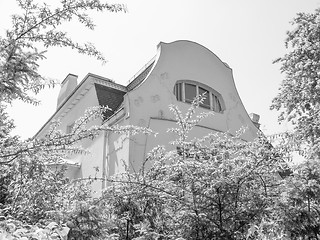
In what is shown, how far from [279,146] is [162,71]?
319 inches

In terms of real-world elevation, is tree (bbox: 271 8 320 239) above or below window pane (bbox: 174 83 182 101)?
below

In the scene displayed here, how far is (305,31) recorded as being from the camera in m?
9.92

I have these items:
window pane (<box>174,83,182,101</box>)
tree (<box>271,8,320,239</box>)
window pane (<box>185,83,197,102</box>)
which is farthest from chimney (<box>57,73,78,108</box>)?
tree (<box>271,8,320,239</box>)

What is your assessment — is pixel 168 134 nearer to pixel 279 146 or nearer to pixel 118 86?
pixel 118 86

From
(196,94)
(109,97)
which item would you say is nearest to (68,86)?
(109,97)

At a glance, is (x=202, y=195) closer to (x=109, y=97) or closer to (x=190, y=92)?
(x=190, y=92)

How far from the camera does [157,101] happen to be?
12.8 metres

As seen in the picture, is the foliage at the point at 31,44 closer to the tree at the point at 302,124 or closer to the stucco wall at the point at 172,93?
the tree at the point at 302,124

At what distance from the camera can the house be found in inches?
470

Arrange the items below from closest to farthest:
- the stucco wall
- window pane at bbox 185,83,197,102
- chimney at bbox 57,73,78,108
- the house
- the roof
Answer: the house → the stucco wall → the roof → window pane at bbox 185,83,197,102 → chimney at bbox 57,73,78,108

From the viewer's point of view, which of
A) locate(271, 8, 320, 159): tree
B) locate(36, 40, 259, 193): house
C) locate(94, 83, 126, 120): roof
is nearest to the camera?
locate(271, 8, 320, 159): tree

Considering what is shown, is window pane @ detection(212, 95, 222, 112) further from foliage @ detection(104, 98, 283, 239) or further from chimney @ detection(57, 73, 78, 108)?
chimney @ detection(57, 73, 78, 108)

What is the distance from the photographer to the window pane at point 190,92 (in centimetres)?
1385

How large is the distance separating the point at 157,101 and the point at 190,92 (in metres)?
1.84
